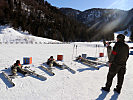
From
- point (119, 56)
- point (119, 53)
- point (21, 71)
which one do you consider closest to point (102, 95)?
point (119, 56)

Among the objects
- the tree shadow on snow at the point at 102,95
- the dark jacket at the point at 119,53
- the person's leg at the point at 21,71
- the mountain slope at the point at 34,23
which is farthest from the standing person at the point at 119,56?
the mountain slope at the point at 34,23

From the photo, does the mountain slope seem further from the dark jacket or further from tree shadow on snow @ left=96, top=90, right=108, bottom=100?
the dark jacket

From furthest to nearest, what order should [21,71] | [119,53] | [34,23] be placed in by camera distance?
[34,23] → [21,71] → [119,53]

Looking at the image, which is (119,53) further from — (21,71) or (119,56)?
(21,71)

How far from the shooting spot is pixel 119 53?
3.87 meters

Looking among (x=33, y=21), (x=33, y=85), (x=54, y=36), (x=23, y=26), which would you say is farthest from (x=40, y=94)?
(x=33, y=21)

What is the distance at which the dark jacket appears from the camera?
3838 mm

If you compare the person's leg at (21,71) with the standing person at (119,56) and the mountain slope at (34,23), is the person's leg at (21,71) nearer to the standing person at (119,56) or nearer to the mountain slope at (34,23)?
the standing person at (119,56)

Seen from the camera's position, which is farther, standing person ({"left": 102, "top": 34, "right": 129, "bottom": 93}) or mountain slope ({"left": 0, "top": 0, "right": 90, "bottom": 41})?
mountain slope ({"left": 0, "top": 0, "right": 90, "bottom": 41})

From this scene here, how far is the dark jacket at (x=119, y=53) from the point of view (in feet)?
12.6

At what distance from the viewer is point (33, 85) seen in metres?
5.23

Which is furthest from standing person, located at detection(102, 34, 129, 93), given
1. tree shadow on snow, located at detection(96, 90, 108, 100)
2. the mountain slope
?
the mountain slope

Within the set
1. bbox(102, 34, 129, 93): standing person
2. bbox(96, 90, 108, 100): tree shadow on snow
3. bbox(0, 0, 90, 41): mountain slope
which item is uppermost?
bbox(0, 0, 90, 41): mountain slope

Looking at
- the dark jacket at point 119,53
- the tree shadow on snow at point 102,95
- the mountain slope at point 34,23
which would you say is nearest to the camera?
the dark jacket at point 119,53
